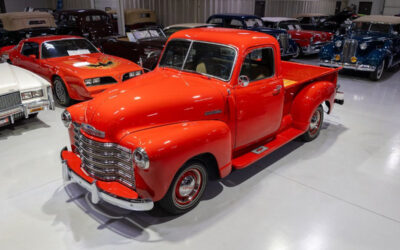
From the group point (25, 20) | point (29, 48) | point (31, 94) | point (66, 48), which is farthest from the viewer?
point (25, 20)

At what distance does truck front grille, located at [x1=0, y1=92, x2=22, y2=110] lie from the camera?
5105 mm

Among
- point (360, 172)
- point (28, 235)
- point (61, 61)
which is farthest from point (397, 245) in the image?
point (61, 61)

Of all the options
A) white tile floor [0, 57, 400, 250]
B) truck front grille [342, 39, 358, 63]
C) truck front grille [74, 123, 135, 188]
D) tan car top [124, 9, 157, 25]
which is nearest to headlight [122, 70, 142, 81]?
white tile floor [0, 57, 400, 250]

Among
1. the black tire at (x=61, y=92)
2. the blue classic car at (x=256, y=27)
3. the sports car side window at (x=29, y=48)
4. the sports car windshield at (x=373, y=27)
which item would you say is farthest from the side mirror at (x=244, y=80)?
the sports car windshield at (x=373, y=27)

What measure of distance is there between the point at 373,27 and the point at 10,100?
35.8 ft

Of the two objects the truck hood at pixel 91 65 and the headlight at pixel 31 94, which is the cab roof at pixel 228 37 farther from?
the headlight at pixel 31 94

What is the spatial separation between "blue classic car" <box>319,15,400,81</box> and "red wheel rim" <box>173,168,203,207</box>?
8.13m

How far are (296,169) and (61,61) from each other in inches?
210

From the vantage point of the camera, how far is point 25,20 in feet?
36.8

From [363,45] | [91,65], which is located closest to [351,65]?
[363,45]

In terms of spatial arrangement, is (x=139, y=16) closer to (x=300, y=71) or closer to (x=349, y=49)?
(x=349, y=49)

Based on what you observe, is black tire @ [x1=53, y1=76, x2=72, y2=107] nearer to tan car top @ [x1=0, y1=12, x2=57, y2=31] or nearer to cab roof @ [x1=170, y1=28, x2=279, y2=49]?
cab roof @ [x1=170, y1=28, x2=279, y2=49]

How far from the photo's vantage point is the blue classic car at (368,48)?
31.4 feet

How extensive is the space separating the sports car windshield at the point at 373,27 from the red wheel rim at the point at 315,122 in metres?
7.14
